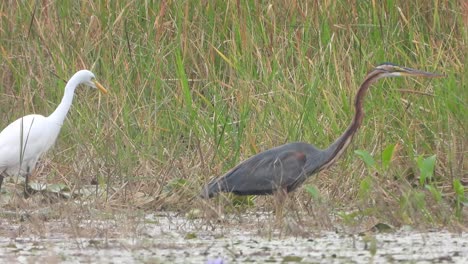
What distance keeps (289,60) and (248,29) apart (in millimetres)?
326

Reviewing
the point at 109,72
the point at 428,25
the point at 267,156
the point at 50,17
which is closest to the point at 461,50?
the point at 428,25

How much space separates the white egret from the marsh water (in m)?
1.55

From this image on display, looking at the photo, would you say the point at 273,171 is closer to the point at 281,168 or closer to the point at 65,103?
the point at 281,168

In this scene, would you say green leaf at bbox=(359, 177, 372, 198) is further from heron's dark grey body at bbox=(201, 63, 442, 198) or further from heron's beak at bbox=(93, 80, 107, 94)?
heron's beak at bbox=(93, 80, 107, 94)

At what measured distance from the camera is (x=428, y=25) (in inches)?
287

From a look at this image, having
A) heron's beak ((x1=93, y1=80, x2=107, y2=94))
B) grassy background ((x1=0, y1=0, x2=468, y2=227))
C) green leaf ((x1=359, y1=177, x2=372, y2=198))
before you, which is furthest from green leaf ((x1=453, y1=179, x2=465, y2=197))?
heron's beak ((x1=93, y1=80, x2=107, y2=94))

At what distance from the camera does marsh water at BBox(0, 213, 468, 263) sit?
426 centimetres

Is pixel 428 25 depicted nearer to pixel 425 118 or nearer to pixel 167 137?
pixel 425 118

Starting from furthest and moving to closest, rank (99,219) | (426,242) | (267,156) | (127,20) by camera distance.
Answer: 1. (127,20)
2. (267,156)
3. (99,219)
4. (426,242)

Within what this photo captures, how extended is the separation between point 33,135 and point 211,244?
239 cm

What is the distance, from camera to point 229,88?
7.15 m

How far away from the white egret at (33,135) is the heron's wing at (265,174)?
5.26 ft

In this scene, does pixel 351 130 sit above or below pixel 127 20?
below

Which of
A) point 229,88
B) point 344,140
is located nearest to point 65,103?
point 229,88
